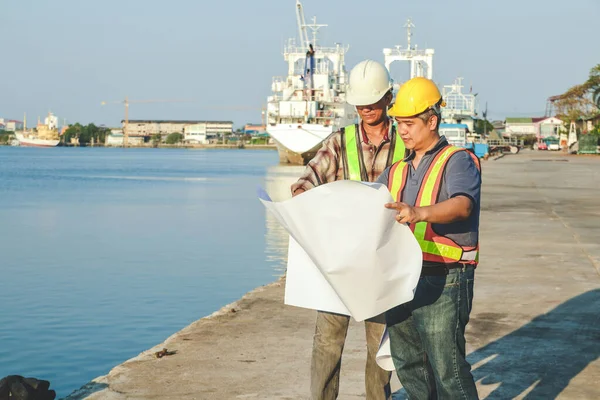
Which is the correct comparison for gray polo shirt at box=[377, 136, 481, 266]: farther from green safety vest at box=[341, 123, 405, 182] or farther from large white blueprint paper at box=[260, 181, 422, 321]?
green safety vest at box=[341, 123, 405, 182]

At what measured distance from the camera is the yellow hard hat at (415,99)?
14.0ft

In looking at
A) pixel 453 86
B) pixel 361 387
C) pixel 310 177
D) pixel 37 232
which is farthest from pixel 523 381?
pixel 453 86

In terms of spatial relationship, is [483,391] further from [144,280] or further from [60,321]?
[144,280]

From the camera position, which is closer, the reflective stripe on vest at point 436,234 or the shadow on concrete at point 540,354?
the reflective stripe on vest at point 436,234

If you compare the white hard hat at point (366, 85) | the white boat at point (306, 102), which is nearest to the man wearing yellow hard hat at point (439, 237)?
the white hard hat at point (366, 85)

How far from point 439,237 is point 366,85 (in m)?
1.00

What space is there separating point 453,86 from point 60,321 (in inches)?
3563

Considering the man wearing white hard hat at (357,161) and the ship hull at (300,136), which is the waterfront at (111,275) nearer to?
the man wearing white hard hat at (357,161)

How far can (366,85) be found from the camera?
486 centimetres

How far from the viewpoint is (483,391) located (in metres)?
5.97

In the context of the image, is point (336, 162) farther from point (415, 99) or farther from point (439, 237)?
point (439, 237)

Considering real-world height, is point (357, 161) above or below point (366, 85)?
below

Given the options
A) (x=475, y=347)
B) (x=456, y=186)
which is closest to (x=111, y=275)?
(x=475, y=347)

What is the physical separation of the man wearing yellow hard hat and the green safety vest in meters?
0.55
